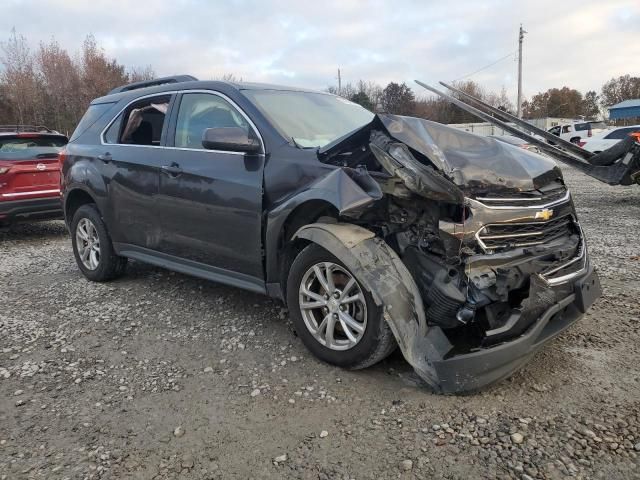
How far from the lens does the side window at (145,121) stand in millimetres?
4707

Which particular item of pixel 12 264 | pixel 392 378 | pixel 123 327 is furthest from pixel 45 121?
pixel 392 378

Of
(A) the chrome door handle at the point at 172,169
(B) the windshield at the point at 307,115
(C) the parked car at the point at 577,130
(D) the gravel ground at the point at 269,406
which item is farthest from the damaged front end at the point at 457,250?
(C) the parked car at the point at 577,130

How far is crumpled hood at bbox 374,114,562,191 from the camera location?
9.73ft

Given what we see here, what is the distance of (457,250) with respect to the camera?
284cm

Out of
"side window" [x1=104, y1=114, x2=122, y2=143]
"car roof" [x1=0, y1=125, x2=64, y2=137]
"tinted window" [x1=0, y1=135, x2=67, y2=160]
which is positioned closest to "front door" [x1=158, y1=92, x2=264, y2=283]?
"side window" [x1=104, y1=114, x2=122, y2=143]

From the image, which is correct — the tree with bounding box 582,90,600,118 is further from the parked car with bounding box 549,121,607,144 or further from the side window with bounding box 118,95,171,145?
the side window with bounding box 118,95,171,145

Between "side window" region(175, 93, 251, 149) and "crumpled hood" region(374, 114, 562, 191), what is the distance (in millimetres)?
1377

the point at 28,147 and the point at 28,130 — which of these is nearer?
the point at 28,147

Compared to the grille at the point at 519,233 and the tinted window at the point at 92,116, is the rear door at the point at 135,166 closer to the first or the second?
the tinted window at the point at 92,116

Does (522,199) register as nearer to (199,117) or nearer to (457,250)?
(457,250)

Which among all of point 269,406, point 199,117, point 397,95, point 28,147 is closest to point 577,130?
point 28,147

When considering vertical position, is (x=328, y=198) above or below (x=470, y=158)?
below

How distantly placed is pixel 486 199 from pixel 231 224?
1.87 metres

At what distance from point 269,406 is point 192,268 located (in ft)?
5.68
